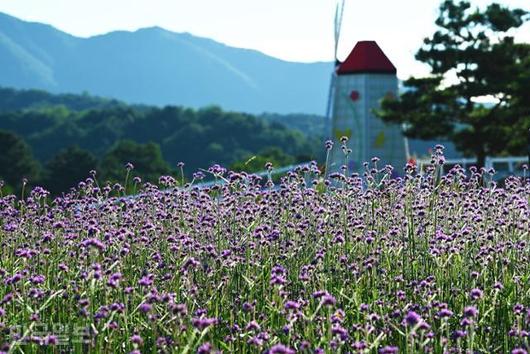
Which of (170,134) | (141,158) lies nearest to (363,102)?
(141,158)

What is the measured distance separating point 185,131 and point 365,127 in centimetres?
10726


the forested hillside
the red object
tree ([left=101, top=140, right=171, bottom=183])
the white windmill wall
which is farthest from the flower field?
the forested hillside

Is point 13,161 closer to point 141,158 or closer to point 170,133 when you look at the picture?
point 141,158

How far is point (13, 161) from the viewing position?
78.1 meters

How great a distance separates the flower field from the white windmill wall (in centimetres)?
1499

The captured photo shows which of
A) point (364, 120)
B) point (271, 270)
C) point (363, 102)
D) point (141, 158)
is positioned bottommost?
point (141, 158)

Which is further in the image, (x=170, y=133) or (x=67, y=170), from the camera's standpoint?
(x=170, y=133)

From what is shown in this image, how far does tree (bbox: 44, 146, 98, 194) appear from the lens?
74000 millimetres

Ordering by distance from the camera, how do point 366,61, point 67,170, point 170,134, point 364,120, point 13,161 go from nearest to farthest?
point 366,61
point 364,120
point 67,170
point 13,161
point 170,134

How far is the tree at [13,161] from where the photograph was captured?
7769 cm

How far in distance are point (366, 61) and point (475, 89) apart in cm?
575

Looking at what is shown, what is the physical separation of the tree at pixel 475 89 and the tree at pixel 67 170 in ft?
164

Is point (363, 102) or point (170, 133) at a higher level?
point (363, 102)

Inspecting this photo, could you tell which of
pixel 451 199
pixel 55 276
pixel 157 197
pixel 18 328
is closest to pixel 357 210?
pixel 451 199
